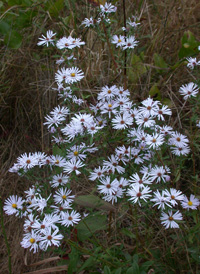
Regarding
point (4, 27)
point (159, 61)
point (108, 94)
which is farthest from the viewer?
point (159, 61)

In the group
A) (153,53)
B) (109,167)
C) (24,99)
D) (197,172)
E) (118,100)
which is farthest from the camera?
(153,53)

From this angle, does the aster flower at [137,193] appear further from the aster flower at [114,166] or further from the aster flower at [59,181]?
the aster flower at [59,181]

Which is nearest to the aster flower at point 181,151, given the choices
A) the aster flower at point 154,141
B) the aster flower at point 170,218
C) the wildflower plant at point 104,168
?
the wildflower plant at point 104,168

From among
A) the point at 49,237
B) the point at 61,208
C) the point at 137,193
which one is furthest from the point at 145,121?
the point at 49,237

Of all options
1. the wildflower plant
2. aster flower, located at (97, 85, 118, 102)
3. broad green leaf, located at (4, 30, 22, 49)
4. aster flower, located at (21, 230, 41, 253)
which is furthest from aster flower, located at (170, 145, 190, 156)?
broad green leaf, located at (4, 30, 22, 49)

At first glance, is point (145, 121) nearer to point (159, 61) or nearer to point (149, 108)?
point (149, 108)

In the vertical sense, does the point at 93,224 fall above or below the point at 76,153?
below

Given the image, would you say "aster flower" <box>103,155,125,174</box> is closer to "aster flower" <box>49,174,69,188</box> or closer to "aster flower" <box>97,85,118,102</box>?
"aster flower" <box>49,174,69,188</box>

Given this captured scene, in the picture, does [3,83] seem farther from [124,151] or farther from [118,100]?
[124,151]

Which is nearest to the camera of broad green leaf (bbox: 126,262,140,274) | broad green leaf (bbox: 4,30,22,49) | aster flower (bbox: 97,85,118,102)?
broad green leaf (bbox: 126,262,140,274)

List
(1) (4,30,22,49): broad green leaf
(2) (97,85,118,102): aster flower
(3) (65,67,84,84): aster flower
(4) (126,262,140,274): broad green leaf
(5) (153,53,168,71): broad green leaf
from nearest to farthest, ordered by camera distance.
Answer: (4) (126,262,140,274): broad green leaf < (3) (65,67,84,84): aster flower < (2) (97,85,118,102): aster flower < (1) (4,30,22,49): broad green leaf < (5) (153,53,168,71): broad green leaf

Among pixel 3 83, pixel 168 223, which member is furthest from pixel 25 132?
pixel 168 223
